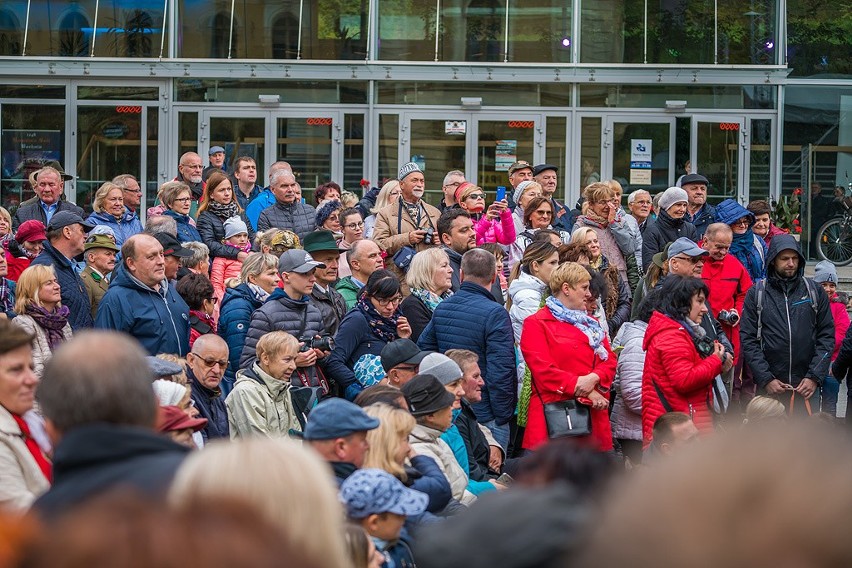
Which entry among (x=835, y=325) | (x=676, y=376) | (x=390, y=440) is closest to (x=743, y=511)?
(x=390, y=440)

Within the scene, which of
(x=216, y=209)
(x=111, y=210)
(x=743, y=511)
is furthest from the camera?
(x=216, y=209)

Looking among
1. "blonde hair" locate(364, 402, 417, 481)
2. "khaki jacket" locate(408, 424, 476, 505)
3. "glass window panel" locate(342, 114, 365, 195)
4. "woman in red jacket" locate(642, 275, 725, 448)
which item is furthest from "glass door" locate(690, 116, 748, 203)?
"blonde hair" locate(364, 402, 417, 481)

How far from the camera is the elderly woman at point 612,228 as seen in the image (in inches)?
447

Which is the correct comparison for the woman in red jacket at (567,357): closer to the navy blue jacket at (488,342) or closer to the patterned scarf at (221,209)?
the navy blue jacket at (488,342)

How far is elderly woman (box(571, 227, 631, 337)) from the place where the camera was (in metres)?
10.5

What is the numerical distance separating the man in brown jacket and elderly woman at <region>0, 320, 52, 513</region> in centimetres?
612

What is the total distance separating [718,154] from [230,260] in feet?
37.9

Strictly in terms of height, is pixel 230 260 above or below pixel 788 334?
above

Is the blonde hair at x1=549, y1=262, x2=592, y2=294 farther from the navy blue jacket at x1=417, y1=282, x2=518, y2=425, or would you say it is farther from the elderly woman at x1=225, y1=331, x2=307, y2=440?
the elderly woman at x1=225, y1=331, x2=307, y2=440

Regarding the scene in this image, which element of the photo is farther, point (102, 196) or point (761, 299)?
point (102, 196)

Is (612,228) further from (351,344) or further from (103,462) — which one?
(103,462)

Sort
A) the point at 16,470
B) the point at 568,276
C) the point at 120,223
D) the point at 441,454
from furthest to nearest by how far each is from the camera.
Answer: the point at 120,223
the point at 568,276
the point at 441,454
the point at 16,470

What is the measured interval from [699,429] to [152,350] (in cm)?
348

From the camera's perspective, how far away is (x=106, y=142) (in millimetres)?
20547
